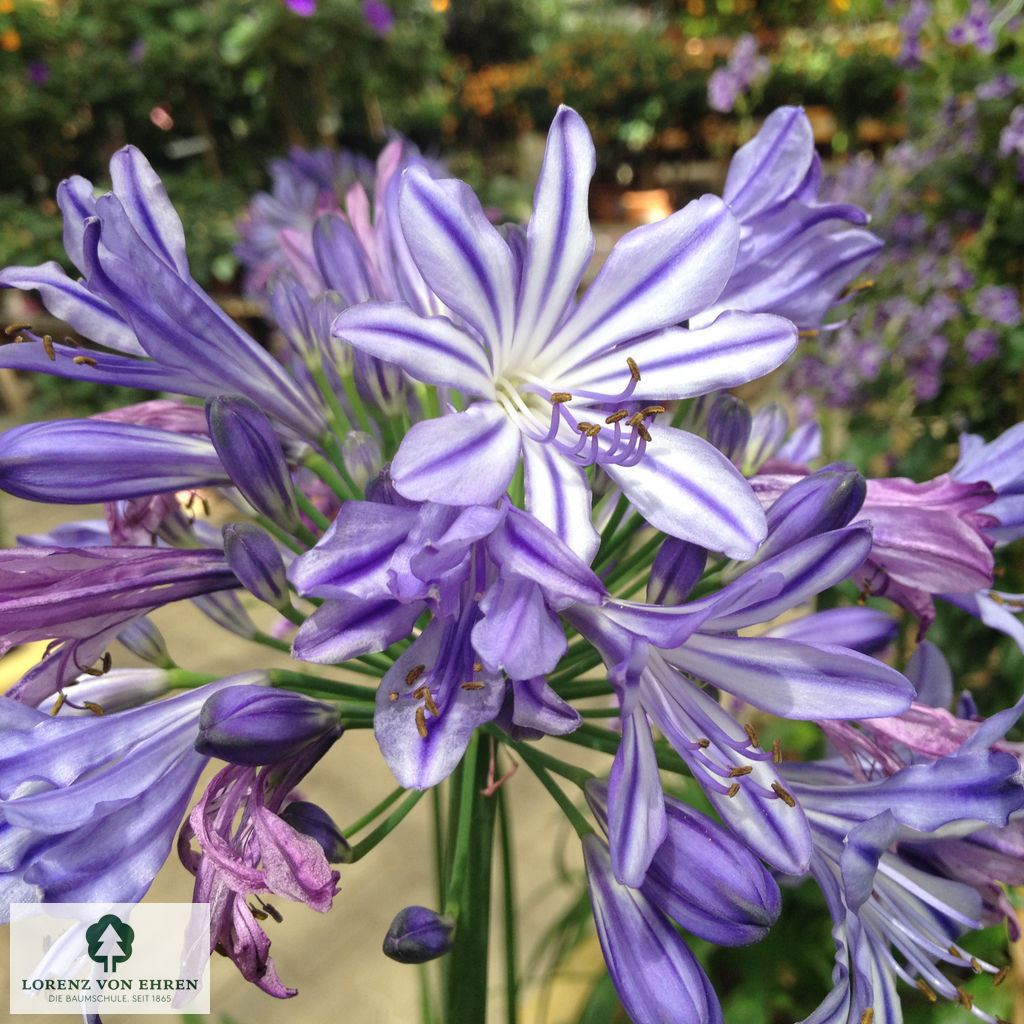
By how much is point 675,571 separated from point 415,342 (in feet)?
0.58

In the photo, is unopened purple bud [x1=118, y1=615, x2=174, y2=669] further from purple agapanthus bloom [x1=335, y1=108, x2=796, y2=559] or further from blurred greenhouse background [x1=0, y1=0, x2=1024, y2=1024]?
blurred greenhouse background [x1=0, y1=0, x2=1024, y2=1024]

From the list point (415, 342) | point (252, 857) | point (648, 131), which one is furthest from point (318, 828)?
point (648, 131)

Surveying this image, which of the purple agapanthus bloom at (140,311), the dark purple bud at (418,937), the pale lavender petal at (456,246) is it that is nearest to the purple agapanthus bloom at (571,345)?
the pale lavender petal at (456,246)

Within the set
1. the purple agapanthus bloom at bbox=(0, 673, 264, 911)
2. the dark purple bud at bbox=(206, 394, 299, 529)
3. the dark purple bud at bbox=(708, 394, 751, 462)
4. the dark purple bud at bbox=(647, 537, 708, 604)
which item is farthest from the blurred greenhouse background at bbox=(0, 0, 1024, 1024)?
the purple agapanthus bloom at bbox=(0, 673, 264, 911)

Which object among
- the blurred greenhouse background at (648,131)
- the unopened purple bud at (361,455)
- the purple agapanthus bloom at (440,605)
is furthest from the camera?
the blurred greenhouse background at (648,131)

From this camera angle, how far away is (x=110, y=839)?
39cm

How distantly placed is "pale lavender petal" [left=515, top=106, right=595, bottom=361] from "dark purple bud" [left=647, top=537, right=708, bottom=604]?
6.0 inches

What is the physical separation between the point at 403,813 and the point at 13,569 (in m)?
0.25

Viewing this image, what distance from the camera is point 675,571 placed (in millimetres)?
432

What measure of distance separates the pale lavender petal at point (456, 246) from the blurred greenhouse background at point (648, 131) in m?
0.29

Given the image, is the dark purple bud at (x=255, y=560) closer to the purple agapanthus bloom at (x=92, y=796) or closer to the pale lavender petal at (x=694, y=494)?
the purple agapanthus bloom at (x=92, y=796)

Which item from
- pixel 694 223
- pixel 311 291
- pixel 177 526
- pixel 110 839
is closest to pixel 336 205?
pixel 311 291

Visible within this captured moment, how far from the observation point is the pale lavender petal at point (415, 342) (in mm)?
376

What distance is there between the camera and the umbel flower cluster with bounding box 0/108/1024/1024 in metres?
0.37
